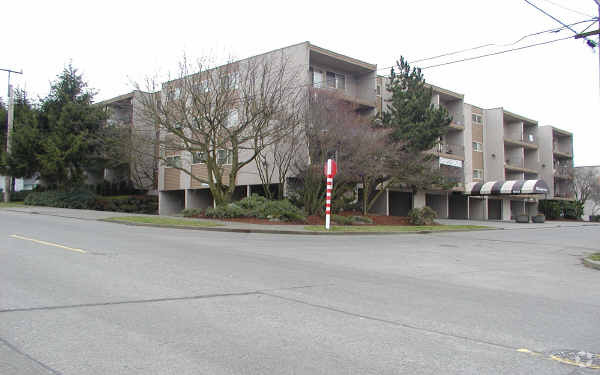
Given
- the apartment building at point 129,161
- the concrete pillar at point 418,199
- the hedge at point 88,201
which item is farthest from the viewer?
the concrete pillar at point 418,199

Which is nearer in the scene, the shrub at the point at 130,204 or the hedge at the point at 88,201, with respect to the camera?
the hedge at the point at 88,201

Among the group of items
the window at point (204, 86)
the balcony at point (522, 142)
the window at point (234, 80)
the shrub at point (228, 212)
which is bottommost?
the shrub at point (228, 212)

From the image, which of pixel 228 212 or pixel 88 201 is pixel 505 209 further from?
pixel 88 201

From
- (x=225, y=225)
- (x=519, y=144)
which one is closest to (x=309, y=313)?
(x=225, y=225)

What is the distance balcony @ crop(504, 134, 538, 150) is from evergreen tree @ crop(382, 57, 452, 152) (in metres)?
20.1

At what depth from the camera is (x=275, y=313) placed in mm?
6012

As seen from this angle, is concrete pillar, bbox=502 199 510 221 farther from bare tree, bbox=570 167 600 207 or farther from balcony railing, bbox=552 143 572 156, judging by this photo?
bare tree, bbox=570 167 600 207

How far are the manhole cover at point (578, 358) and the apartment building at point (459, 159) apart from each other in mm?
22193

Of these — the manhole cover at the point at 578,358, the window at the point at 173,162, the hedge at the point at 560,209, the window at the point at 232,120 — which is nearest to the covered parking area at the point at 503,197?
the hedge at the point at 560,209

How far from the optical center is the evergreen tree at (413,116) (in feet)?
102

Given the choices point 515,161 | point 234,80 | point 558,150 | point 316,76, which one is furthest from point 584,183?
point 234,80

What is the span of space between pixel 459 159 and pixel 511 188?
5.03 meters

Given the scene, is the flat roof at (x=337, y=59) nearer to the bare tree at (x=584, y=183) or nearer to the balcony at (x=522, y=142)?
the balcony at (x=522, y=142)

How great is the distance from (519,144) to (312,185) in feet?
116
